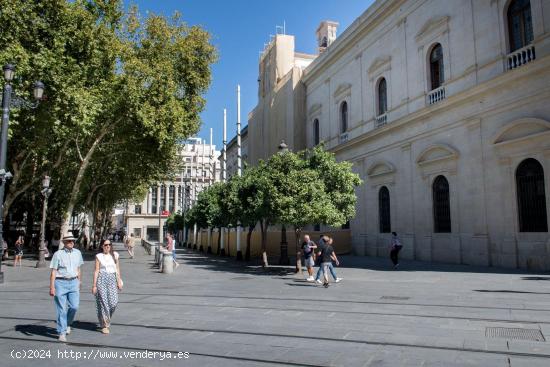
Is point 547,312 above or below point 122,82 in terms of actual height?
below

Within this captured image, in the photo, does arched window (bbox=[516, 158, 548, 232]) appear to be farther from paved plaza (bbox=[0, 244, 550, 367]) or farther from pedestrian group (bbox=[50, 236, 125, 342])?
pedestrian group (bbox=[50, 236, 125, 342])

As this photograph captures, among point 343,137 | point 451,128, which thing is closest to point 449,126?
point 451,128

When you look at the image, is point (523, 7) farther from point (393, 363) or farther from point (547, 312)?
point (393, 363)

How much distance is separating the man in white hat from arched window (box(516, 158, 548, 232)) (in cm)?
1704

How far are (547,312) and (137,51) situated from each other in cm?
2301

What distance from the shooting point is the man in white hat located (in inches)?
281

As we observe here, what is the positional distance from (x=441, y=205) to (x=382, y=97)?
9188mm

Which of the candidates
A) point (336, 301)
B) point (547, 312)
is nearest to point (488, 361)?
point (547, 312)

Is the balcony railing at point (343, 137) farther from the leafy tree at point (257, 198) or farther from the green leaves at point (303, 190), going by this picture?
the green leaves at point (303, 190)

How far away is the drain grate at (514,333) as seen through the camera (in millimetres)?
7234

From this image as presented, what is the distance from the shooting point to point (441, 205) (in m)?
23.8

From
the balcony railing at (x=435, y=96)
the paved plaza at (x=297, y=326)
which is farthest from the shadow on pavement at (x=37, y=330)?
the balcony railing at (x=435, y=96)

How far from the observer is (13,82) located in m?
18.9

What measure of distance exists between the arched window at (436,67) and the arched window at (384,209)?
7179mm
